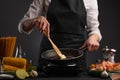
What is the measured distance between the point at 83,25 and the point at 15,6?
108 centimetres

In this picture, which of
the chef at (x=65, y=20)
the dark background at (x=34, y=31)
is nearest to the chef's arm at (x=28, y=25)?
the chef at (x=65, y=20)

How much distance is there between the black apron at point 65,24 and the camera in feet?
5.19

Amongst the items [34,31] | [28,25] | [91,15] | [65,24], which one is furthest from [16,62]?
[34,31]

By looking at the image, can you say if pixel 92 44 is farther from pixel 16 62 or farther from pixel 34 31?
pixel 34 31

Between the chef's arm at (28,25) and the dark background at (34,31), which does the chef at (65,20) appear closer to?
the chef's arm at (28,25)

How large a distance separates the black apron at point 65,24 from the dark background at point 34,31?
3.23 feet

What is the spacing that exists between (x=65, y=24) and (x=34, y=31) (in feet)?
3.47

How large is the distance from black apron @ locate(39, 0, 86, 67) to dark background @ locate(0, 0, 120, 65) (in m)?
0.98

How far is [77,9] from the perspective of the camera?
64.4 inches

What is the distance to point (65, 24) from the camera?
5.18 ft

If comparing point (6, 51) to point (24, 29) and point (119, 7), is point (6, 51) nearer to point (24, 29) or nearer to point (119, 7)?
point (24, 29)

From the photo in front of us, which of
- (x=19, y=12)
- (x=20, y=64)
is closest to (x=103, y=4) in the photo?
(x=19, y=12)

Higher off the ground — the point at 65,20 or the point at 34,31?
the point at 65,20

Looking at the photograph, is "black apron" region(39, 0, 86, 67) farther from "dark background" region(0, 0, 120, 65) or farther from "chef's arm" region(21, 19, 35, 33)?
"dark background" region(0, 0, 120, 65)
